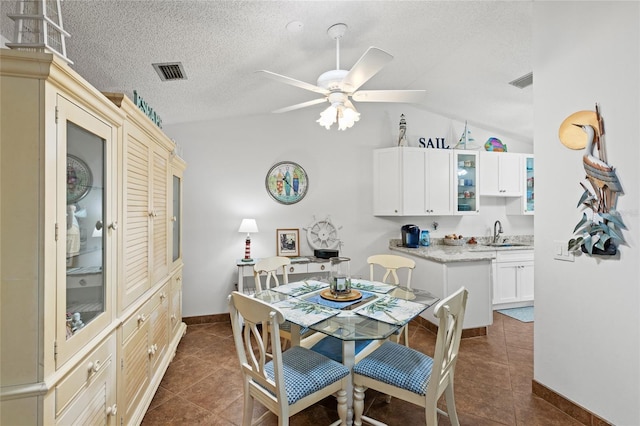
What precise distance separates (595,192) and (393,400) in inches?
76.4

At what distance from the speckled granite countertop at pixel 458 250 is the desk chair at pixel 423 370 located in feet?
5.76

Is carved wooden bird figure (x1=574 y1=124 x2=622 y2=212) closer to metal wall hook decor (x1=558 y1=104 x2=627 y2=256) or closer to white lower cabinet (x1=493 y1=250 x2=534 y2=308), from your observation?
metal wall hook decor (x1=558 y1=104 x2=627 y2=256)

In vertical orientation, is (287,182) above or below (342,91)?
below

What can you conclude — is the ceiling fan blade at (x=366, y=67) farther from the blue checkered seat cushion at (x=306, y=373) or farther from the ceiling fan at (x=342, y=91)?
the blue checkered seat cushion at (x=306, y=373)

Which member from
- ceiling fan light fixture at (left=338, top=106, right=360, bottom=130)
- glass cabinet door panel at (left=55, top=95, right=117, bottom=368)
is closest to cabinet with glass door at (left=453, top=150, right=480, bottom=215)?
ceiling fan light fixture at (left=338, top=106, right=360, bottom=130)

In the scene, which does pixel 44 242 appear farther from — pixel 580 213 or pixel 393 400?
pixel 580 213

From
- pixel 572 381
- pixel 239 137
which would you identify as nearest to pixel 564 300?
pixel 572 381

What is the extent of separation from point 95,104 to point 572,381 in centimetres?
320

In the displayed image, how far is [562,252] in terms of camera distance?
2.07 m

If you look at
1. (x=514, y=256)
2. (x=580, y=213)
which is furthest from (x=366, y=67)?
(x=514, y=256)

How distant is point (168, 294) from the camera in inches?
107

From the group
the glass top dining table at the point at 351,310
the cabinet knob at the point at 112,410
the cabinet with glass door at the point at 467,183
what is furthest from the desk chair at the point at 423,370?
the cabinet with glass door at the point at 467,183

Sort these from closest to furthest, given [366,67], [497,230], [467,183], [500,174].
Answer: [366,67] → [467,183] → [500,174] → [497,230]

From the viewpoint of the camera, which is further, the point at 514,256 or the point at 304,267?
the point at 514,256
